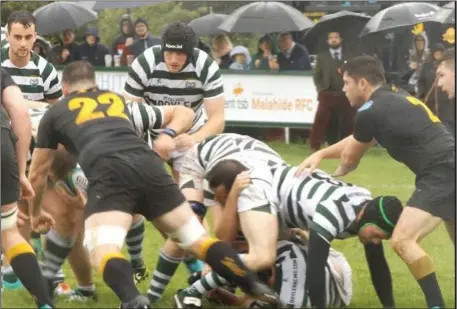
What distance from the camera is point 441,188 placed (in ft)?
19.4

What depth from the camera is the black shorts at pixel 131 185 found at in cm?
546

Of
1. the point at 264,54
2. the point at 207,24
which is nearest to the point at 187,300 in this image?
the point at 264,54

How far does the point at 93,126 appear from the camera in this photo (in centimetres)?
561

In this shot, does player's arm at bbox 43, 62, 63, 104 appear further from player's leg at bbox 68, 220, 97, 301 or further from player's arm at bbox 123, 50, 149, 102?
player's leg at bbox 68, 220, 97, 301

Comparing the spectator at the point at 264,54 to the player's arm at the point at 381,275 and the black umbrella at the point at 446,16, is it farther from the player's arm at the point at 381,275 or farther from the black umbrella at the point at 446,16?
the player's arm at the point at 381,275

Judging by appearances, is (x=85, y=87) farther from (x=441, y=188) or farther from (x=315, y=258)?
(x=441, y=188)

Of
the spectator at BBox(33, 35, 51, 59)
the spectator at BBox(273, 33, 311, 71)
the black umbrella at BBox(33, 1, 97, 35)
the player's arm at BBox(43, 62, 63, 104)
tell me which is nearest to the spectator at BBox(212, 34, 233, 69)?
the spectator at BBox(273, 33, 311, 71)

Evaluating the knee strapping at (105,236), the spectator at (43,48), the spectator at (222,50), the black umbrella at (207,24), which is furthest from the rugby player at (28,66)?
the black umbrella at (207,24)

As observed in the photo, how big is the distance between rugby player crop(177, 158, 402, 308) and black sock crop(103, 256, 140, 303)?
0.92 m

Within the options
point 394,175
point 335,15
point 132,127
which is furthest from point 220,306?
point 335,15

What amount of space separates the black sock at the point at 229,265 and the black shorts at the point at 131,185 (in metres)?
0.33

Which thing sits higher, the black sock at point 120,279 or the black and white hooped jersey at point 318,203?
the black and white hooped jersey at point 318,203

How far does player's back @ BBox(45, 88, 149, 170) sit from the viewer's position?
5.54m

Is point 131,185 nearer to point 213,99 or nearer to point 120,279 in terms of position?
point 120,279
